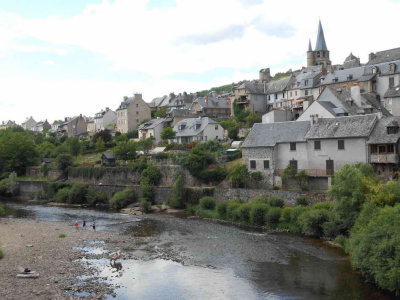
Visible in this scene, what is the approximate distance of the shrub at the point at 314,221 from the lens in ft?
113

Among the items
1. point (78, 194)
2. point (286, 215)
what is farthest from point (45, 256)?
point (78, 194)

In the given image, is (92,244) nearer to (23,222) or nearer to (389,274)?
(23,222)

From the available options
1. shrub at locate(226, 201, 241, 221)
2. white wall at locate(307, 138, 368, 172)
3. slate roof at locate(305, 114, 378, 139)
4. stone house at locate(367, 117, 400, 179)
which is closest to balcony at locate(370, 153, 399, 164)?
stone house at locate(367, 117, 400, 179)

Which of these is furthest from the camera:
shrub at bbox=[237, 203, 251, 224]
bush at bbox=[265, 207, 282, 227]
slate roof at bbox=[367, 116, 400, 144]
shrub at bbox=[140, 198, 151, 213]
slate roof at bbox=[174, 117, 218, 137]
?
slate roof at bbox=[174, 117, 218, 137]

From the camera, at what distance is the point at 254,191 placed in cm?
4422

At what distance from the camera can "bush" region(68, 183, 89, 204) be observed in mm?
60906

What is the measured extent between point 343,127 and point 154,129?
46743mm

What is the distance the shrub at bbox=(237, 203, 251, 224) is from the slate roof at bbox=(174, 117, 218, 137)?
3160 cm

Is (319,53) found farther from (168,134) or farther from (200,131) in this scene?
(168,134)

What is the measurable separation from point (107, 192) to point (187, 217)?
18.1 meters

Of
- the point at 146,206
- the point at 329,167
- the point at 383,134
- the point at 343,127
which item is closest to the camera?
the point at 383,134

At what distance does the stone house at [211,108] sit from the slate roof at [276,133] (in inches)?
1470

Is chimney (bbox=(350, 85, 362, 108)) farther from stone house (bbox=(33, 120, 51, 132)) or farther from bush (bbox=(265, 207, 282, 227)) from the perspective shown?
stone house (bbox=(33, 120, 51, 132))

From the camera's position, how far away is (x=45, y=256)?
1238 inches
